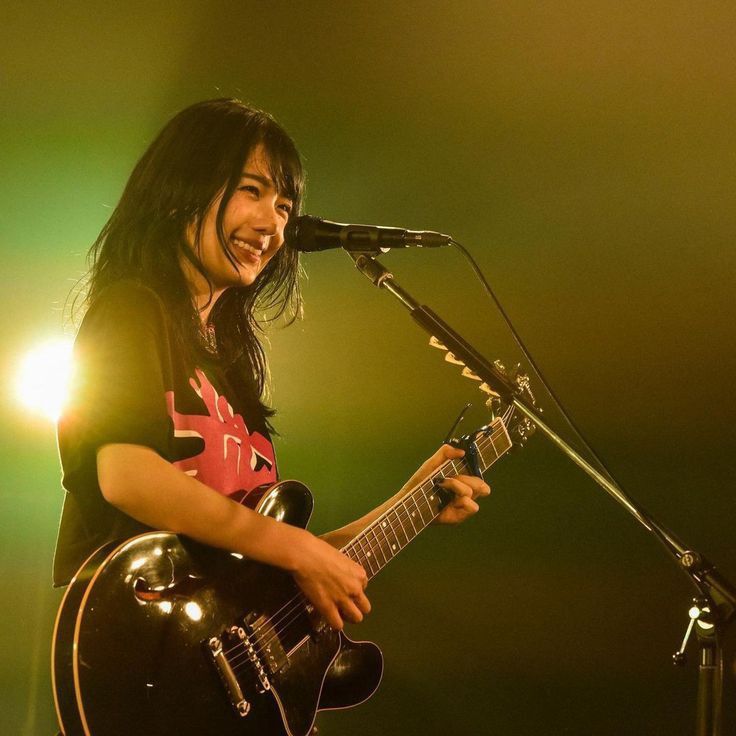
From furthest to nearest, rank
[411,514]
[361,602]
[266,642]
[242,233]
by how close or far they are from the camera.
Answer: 1. [411,514]
2. [242,233]
3. [361,602]
4. [266,642]

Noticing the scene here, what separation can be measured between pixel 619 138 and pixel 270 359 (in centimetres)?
155

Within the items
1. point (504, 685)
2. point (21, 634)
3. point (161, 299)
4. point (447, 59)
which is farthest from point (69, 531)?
point (447, 59)

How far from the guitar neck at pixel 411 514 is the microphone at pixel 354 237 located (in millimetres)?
577

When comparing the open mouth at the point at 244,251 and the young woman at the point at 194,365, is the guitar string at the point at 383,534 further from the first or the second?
the open mouth at the point at 244,251

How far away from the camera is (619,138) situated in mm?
3049

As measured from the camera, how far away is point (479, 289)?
313cm

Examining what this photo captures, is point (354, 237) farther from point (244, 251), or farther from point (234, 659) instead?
point (234, 659)

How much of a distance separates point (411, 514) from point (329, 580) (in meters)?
0.48

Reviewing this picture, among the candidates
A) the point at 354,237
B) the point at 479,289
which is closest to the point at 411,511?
the point at 354,237

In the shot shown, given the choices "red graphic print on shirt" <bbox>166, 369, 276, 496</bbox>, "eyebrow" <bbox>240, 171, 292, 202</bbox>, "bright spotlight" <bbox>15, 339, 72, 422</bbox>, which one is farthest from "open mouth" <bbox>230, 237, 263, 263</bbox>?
"bright spotlight" <bbox>15, 339, 72, 422</bbox>

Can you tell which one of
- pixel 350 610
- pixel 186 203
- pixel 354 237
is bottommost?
pixel 350 610

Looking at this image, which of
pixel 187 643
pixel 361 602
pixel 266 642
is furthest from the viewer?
pixel 361 602

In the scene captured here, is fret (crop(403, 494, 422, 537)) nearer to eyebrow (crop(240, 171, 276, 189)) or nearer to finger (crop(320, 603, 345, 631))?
finger (crop(320, 603, 345, 631))

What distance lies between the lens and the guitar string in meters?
1.42
